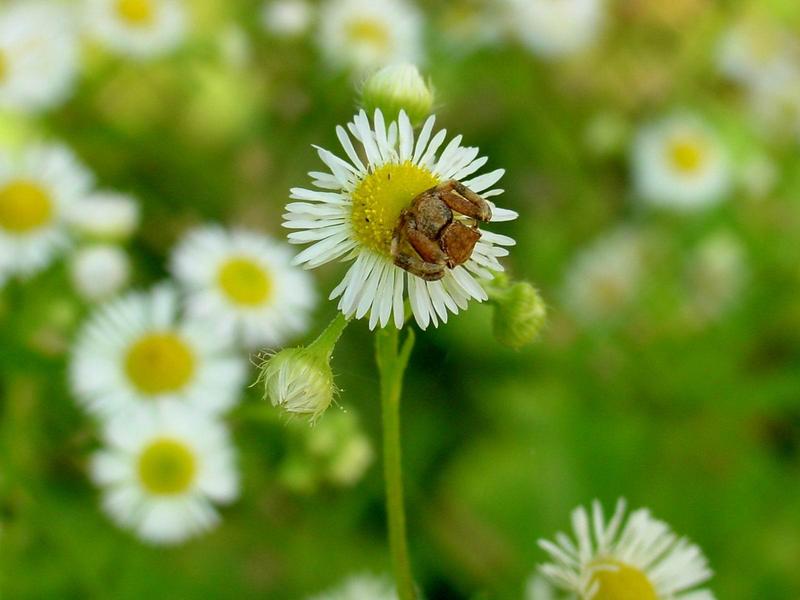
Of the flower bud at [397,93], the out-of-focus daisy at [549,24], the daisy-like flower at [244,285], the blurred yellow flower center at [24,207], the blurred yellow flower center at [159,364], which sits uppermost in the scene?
the out-of-focus daisy at [549,24]

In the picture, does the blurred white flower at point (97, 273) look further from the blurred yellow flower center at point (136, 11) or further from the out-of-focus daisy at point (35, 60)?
the blurred yellow flower center at point (136, 11)

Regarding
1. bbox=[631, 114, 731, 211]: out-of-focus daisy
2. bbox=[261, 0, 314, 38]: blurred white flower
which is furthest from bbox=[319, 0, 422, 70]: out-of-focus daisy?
bbox=[631, 114, 731, 211]: out-of-focus daisy

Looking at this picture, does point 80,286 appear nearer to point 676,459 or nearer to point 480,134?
point 480,134

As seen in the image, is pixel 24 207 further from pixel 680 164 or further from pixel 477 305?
pixel 680 164

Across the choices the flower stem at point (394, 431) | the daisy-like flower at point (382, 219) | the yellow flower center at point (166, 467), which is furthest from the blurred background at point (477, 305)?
the daisy-like flower at point (382, 219)

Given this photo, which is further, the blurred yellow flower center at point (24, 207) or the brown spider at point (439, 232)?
the blurred yellow flower center at point (24, 207)

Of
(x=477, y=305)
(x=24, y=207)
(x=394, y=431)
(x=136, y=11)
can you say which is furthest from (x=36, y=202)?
(x=394, y=431)
